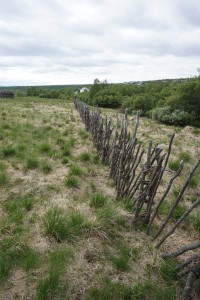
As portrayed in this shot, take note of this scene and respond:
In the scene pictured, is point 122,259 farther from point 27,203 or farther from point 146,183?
point 27,203

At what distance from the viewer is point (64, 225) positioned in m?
3.64

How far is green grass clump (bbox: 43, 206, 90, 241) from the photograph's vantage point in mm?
3572

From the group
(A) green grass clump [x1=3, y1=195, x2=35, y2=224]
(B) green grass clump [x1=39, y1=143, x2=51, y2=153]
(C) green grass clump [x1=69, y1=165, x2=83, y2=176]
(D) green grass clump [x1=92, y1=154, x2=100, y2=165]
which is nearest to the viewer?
(A) green grass clump [x1=3, y1=195, x2=35, y2=224]

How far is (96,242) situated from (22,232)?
1.03 m

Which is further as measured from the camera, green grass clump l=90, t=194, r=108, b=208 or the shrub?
the shrub

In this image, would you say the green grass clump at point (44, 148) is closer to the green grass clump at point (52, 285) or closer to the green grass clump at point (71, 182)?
the green grass clump at point (71, 182)

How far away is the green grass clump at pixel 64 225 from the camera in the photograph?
357 centimetres

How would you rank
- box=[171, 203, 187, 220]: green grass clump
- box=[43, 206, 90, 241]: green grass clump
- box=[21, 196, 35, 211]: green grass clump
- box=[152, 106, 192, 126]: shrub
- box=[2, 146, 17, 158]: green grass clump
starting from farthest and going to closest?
1. box=[152, 106, 192, 126]: shrub
2. box=[2, 146, 17, 158]: green grass clump
3. box=[171, 203, 187, 220]: green grass clump
4. box=[21, 196, 35, 211]: green grass clump
5. box=[43, 206, 90, 241]: green grass clump

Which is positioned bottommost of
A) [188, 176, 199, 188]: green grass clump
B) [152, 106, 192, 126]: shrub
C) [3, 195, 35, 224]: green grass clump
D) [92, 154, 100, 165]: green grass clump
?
[152, 106, 192, 126]: shrub

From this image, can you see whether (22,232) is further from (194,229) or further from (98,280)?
(194,229)

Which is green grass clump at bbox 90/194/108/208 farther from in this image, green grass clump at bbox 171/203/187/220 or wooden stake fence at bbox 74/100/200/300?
green grass clump at bbox 171/203/187/220

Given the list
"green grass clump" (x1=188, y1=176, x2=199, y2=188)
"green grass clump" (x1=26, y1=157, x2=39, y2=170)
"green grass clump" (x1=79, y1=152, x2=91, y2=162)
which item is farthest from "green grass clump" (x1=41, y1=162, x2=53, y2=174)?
"green grass clump" (x1=188, y1=176, x2=199, y2=188)

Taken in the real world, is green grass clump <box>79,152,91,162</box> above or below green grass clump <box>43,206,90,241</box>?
above

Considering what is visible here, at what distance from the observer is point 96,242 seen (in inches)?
140
